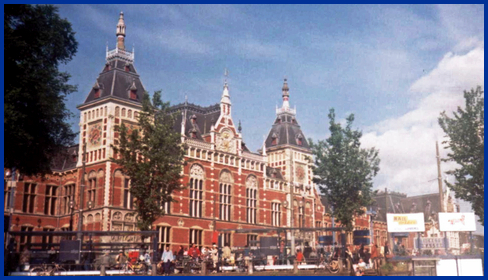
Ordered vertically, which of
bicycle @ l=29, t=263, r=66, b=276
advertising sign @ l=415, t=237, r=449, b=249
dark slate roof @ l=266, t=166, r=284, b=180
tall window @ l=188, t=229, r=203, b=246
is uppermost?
dark slate roof @ l=266, t=166, r=284, b=180

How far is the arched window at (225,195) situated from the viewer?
40062mm

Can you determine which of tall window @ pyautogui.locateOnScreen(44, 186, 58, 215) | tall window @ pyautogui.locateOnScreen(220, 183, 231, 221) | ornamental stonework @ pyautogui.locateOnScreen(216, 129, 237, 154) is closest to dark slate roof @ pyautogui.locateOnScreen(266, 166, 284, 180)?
ornamental stonework @ pyautogui.locateOnScreen(216, 129, 237, 154)

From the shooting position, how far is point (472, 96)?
78.9ft

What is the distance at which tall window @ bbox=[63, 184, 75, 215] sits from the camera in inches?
1394

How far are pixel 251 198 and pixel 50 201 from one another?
13829 mm

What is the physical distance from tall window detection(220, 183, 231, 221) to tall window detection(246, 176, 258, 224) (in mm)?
1774

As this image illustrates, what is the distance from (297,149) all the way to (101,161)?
55.5 feet

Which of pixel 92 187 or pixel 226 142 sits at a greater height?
pixel 226 142

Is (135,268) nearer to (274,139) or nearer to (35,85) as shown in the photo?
(35,85)

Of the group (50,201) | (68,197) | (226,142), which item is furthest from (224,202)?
(50,201)

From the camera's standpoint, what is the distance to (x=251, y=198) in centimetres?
4191

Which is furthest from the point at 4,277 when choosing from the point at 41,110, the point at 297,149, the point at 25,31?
the point at 297,149

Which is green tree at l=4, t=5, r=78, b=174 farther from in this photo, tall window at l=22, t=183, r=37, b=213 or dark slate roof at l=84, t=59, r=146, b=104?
tall window at l=22, t=183, r=37, b=213

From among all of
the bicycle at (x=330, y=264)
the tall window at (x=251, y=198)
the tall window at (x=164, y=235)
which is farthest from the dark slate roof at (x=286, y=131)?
the bicycle at (x=330, y=264)
